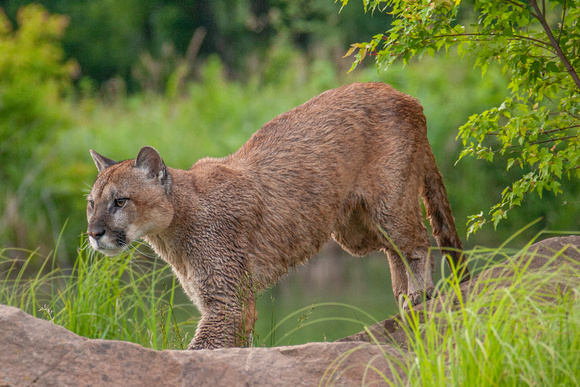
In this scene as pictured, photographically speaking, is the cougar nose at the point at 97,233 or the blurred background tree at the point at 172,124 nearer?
the cougar nose at the point at 97,233

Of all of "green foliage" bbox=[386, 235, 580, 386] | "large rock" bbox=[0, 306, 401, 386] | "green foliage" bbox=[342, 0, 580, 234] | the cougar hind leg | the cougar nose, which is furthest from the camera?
the cougar hind leg

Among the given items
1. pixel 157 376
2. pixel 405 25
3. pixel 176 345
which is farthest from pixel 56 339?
pixel 405 25

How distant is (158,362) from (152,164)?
6.67 feet

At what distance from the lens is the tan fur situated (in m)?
5.59

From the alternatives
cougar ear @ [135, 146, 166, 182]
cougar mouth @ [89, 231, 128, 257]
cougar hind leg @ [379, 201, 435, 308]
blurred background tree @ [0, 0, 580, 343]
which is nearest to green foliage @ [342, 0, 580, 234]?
cougar hind leg @ [379, 201, 435, 308]

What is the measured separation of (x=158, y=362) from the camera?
13.3 feet

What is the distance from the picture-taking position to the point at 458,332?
3902 mm

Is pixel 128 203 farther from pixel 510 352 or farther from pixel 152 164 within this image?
pixel 510 352

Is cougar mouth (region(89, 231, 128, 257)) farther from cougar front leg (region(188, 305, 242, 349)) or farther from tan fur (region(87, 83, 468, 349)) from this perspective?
cougar front leg (region(188, 305, 242, 349))

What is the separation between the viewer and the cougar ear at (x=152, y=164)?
5.68m

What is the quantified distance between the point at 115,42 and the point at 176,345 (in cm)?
2750

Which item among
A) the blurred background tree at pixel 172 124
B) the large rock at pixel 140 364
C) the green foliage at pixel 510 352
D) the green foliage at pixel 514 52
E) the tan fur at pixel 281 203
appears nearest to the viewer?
the green foliage at pixel 510 352

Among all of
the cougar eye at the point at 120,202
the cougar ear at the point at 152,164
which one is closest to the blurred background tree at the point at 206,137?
the cougar ear at the point at 152,164

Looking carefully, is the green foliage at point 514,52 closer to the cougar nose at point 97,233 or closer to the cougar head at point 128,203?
the cougar head at point 128,203
